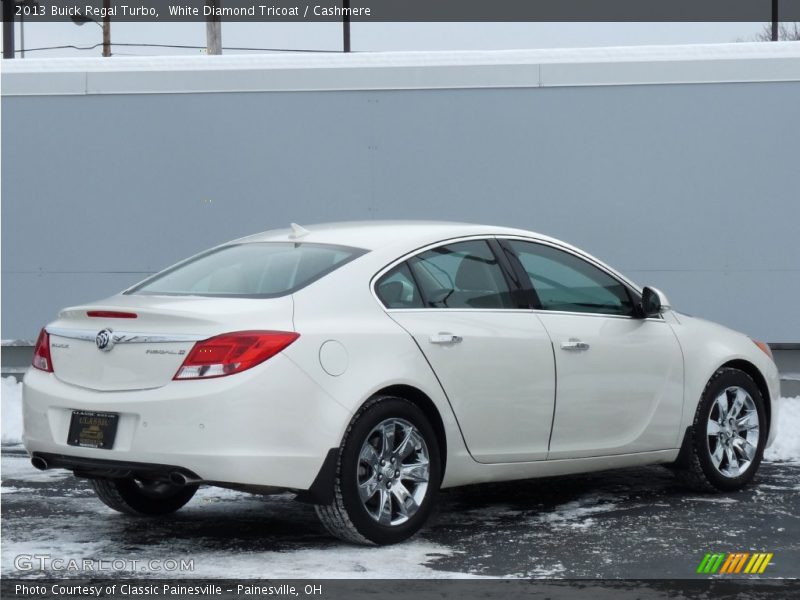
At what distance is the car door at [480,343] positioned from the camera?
20.5ft

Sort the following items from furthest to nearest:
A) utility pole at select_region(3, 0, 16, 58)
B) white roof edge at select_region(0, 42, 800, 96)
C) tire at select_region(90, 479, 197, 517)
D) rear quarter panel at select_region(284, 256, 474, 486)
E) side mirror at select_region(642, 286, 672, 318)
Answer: utility pole at select_region(3, 0, 16, 58)
white roof edge at select_region(0, 42, 800, 96)
side mirror at select_region(642, 286, 672, 318)
tire at select_region(90, 479, 197, 517)
rear quarter panel at select_region(284, 256, 474, 486)

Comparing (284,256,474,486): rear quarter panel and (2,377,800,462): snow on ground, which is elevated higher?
(284,256,474,486): rear quarter panel

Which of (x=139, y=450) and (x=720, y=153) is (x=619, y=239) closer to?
(x=720, y=153)

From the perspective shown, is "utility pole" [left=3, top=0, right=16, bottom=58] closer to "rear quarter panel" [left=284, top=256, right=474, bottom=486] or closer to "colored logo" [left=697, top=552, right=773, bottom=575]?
"rear quarter panel" [left=284, top=256, right=474, bottom=486]

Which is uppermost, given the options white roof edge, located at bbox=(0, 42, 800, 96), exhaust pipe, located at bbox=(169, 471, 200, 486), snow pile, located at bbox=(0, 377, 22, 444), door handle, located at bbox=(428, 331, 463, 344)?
white roof edge, located at bbox=(0, 42, 800, 96)

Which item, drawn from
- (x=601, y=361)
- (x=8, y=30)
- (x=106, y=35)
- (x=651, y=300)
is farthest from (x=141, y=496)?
(x=106, y=35)

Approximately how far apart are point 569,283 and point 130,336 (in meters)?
2.55

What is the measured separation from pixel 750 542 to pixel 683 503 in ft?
3.76

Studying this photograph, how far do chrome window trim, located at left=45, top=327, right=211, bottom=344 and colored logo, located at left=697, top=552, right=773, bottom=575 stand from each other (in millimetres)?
2385

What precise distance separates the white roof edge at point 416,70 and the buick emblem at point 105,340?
6455 millimetres

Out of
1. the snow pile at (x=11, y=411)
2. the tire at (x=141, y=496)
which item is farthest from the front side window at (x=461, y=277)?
the snow pile at (x=11, y=411)

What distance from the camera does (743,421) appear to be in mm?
7801

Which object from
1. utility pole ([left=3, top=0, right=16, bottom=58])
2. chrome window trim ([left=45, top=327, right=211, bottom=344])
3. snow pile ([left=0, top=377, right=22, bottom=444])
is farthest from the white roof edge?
utility pole ([left=3, top=0, right=16, bottom=58])

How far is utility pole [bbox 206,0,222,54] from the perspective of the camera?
30.8 m
